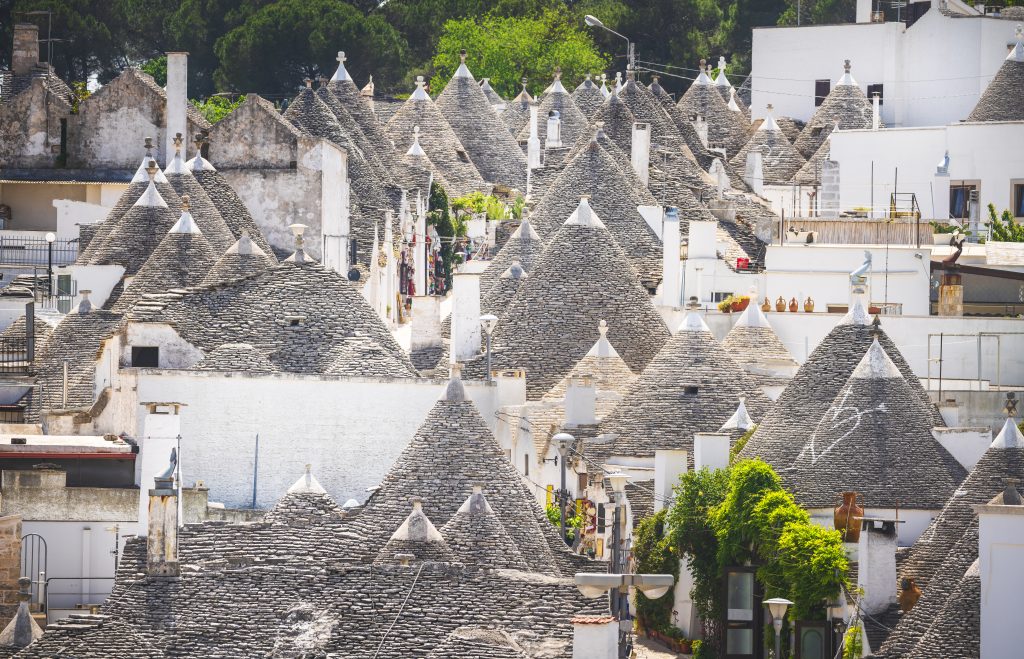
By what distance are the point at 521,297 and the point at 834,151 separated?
17541mm

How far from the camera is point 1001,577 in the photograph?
40.2 metres

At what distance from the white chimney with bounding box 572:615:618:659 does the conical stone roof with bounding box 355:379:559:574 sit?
246 inches

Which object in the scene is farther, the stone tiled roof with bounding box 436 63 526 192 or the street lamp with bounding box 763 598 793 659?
the stone tiled roof with bounding box 436 63 526 192

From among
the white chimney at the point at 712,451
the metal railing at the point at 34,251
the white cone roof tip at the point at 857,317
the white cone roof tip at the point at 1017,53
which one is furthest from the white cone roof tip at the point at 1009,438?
the white cone roof tip at the point at 1017,53

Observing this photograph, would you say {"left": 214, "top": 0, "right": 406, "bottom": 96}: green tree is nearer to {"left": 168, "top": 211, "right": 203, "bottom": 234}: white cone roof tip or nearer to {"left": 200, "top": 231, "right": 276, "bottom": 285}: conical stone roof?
{"left": 168, "top": 211, "right": 203, "bottom": 234}: white cone roof tip

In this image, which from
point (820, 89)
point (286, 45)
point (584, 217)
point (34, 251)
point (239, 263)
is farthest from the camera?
point (286, 45)

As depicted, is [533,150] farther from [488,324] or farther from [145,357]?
[145,357]

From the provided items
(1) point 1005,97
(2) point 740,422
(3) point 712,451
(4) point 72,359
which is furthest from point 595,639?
(1) point 1005,97

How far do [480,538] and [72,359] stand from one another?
16.3 m

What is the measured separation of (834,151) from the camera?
254 feet

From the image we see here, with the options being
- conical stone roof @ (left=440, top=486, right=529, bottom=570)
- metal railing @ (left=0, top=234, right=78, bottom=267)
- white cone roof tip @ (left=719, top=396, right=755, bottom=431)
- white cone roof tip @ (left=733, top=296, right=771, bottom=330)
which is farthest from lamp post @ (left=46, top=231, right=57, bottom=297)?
conical stone roof @ (left=440, top=486, right=529, bottom=570)

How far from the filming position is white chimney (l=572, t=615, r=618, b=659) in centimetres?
3728

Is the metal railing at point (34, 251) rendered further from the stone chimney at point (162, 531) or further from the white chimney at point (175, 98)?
the stone chimney at point (162, 531)

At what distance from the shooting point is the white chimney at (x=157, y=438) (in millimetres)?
48750
